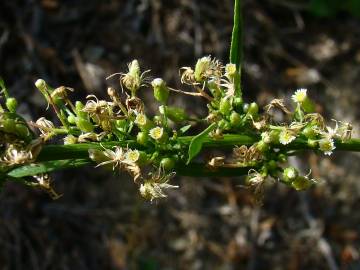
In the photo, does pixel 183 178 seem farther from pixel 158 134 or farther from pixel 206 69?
pixel 158 134

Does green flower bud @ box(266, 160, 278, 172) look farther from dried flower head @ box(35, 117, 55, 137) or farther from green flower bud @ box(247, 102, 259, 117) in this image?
dried flower head @ box(35, 117, 55, 137)

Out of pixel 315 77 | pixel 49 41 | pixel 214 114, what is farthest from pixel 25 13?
pixel 214 114

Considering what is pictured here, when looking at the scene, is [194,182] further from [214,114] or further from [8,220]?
[214,114]

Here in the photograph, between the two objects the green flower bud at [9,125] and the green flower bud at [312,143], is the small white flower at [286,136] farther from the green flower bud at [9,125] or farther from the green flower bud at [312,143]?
the green flower bud at [9,125]

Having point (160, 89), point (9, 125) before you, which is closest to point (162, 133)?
point (160, 89)

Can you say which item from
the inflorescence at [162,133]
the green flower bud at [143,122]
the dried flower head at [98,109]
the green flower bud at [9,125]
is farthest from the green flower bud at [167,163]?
the green flower bud at [9,125]

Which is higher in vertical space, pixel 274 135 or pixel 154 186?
pixel 274 135
